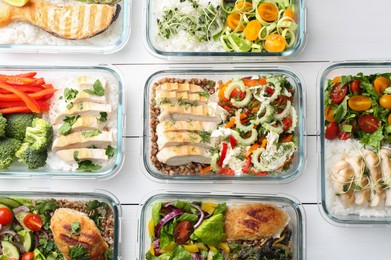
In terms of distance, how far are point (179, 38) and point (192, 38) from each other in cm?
7

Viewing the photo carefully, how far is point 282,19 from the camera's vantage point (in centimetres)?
318

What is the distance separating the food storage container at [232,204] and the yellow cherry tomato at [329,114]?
47 centimetres

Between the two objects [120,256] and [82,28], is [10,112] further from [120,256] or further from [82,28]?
[120,256]

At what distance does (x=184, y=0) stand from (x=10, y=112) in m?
1.11

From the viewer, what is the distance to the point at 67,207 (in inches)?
125

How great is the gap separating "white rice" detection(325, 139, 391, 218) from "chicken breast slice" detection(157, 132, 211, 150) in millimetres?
650

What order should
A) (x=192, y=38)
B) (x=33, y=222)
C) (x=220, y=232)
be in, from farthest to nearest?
(x=192, y=38)
(x=33, y=222)
(x=220, y=232)

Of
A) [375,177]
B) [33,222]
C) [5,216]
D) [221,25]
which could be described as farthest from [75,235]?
[375,177]

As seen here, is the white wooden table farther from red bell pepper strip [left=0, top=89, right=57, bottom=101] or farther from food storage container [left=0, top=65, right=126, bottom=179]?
red bell pepper strip [left=0, top=89, right=57, bottom=101]

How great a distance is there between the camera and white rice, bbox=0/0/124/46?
3281 mm

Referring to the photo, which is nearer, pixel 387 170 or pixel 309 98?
pixel 387 170

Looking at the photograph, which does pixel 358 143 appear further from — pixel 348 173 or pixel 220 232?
pixel 220 232

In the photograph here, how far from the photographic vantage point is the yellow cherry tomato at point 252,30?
3.21 meters

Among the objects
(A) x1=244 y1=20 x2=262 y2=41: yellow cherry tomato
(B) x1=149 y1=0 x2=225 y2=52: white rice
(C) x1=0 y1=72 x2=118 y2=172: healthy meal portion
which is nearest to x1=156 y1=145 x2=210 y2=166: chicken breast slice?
(C) x1=0 y1=72 x2=118 y2=172: healthy meal portion
